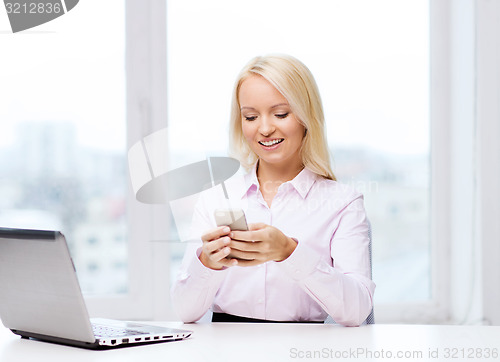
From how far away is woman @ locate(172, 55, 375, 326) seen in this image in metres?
1.43

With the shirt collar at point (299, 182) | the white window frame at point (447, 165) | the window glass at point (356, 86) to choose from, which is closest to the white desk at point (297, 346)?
the shirt collar at point (299, 182)

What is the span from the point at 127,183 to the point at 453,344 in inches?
70.2

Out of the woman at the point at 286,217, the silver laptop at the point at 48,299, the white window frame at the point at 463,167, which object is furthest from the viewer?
the white window frame at the point at 463,167

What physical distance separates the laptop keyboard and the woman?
0.84ft

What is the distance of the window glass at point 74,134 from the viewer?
2619 mm

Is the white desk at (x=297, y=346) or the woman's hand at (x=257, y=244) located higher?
the woman's hand at (x=257, y=244)

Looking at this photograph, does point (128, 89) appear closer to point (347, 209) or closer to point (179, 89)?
point (179, 89)

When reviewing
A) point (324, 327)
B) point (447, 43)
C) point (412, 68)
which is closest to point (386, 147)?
point (412, 68)

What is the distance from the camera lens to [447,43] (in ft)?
8.89

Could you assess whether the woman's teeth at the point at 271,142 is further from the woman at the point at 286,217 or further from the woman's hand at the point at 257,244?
the woman's hand at the point at 257,244

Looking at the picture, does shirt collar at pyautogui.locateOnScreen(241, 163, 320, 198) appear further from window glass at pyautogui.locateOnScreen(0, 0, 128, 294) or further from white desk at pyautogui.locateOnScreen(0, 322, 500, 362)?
window glass at pyautogui.locateOnScreen(0, 0, 128, 294)

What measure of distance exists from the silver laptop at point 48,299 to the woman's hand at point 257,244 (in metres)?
0.20

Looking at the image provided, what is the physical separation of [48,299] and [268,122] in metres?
0.77

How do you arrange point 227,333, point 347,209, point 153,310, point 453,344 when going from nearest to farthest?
point 453,344
point 227,333
point 347,209
point 153,310
